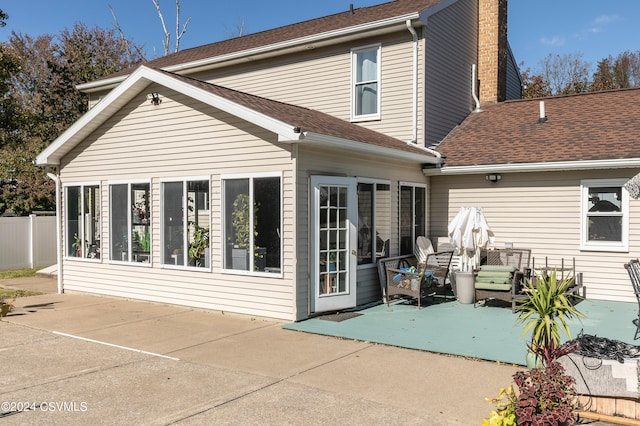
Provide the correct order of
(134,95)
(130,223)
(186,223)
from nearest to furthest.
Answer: (186,223), (134,95), (130,223)

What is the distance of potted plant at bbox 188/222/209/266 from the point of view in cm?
968

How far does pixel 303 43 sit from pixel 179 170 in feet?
16.9

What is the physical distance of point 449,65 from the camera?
13.3 metres


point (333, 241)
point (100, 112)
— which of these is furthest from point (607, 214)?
point (100, 112)

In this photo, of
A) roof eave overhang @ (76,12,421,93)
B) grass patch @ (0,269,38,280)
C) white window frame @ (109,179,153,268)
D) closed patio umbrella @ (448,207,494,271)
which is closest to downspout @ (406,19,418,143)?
roof eave overhang @ (76,12,421,93)

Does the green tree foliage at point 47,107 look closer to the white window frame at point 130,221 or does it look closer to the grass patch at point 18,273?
the grass patch at point 18,273

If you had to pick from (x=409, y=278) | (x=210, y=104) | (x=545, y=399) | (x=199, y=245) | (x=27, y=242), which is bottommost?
(x=545, y=399)

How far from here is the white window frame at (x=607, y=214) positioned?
1002cm

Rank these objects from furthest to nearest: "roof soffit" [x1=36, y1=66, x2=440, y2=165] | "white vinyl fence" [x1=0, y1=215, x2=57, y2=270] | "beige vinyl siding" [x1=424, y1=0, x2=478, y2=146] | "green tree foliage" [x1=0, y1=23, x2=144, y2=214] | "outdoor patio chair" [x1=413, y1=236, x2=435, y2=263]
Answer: "green tree foliage" [x1=0, y1=23, x2=144, y2=214] < "white vinyl fence" [x1=0, y1=215, x2=57, y2=270] < "beige vinyl siding" [x1=424, y1=0, x2=478, y2=146] < "outdoor patio chair" [x1=413, y1=236, x2=435, y2=263] < "roof soffit" [x1=36, y1=66, x2=440, y2=165]

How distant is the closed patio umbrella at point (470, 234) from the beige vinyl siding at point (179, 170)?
11.1 ft

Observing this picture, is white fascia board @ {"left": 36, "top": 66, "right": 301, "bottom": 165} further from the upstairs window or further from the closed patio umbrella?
the upstairs window

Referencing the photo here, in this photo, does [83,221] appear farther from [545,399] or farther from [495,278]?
[545,399]

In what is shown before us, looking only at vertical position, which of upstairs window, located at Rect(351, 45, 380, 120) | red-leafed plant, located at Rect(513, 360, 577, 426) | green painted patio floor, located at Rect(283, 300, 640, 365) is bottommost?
green painted patio floor, located at Rect(283, 300, 640, 365)

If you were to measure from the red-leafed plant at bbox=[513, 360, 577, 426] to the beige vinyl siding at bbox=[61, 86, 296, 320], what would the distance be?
4826 mm
